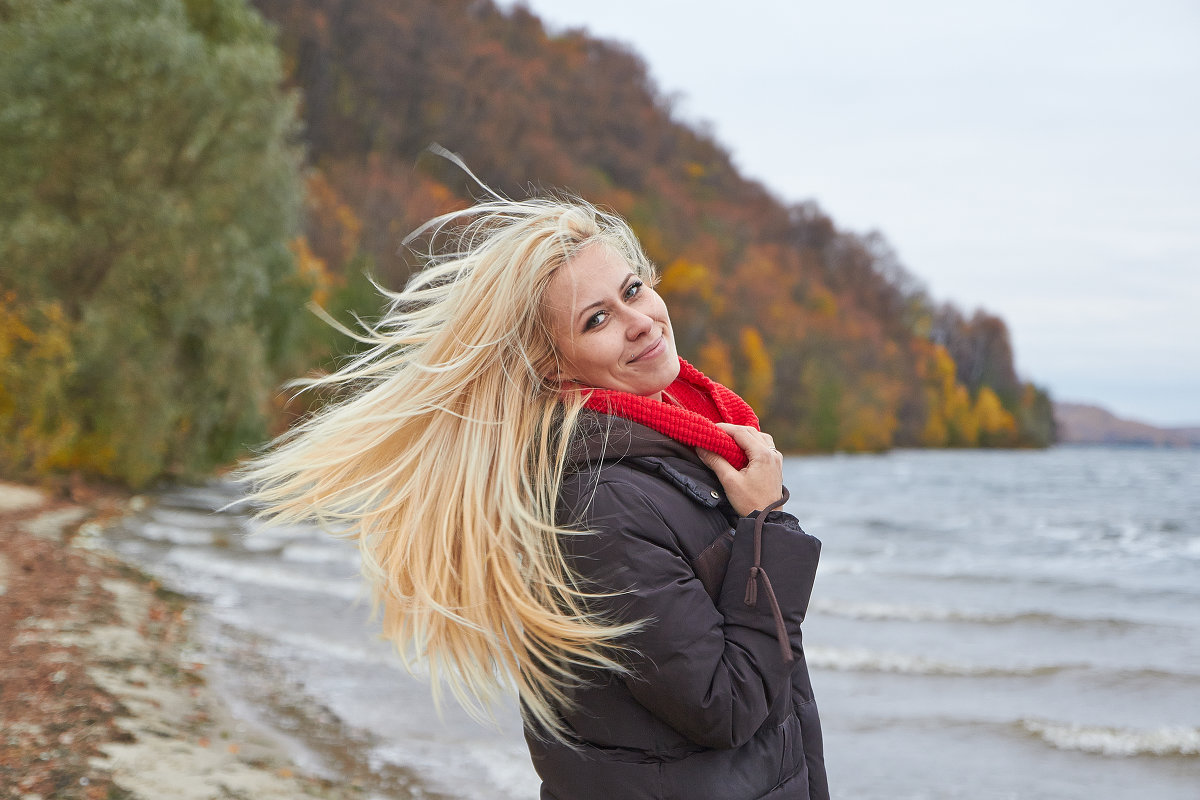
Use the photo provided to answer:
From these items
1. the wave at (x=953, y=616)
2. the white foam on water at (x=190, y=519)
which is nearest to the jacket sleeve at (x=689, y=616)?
the wave at (x=953, y=616)

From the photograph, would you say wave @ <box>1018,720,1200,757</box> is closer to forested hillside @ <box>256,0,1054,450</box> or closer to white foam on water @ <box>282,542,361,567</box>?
white foam on water @ <box>282,542,361,567</box>

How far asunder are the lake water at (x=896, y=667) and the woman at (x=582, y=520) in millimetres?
1117

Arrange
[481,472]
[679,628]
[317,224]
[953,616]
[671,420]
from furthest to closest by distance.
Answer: [317,224], [953,616], [481,472], [671,420], [679,628]

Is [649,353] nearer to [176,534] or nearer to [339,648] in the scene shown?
[339,648]

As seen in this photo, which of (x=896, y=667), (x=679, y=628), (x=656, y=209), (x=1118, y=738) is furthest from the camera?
(x=656, y=209)

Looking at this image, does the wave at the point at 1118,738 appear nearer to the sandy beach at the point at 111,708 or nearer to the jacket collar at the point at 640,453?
the sandy beach at the point at 111,708

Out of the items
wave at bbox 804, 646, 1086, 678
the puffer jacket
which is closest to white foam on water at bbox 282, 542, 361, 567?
wave at bbox 804, 646, 1086, 678

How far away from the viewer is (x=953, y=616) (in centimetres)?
1441

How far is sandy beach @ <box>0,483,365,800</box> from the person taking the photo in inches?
192

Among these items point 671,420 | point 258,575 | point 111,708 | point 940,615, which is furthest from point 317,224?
point 671,420

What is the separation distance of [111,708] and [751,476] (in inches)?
208

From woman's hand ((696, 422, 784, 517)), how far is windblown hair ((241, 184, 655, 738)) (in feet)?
1.01

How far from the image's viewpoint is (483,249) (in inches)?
91.1

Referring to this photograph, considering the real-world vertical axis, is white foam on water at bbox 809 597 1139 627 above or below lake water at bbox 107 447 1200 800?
below
